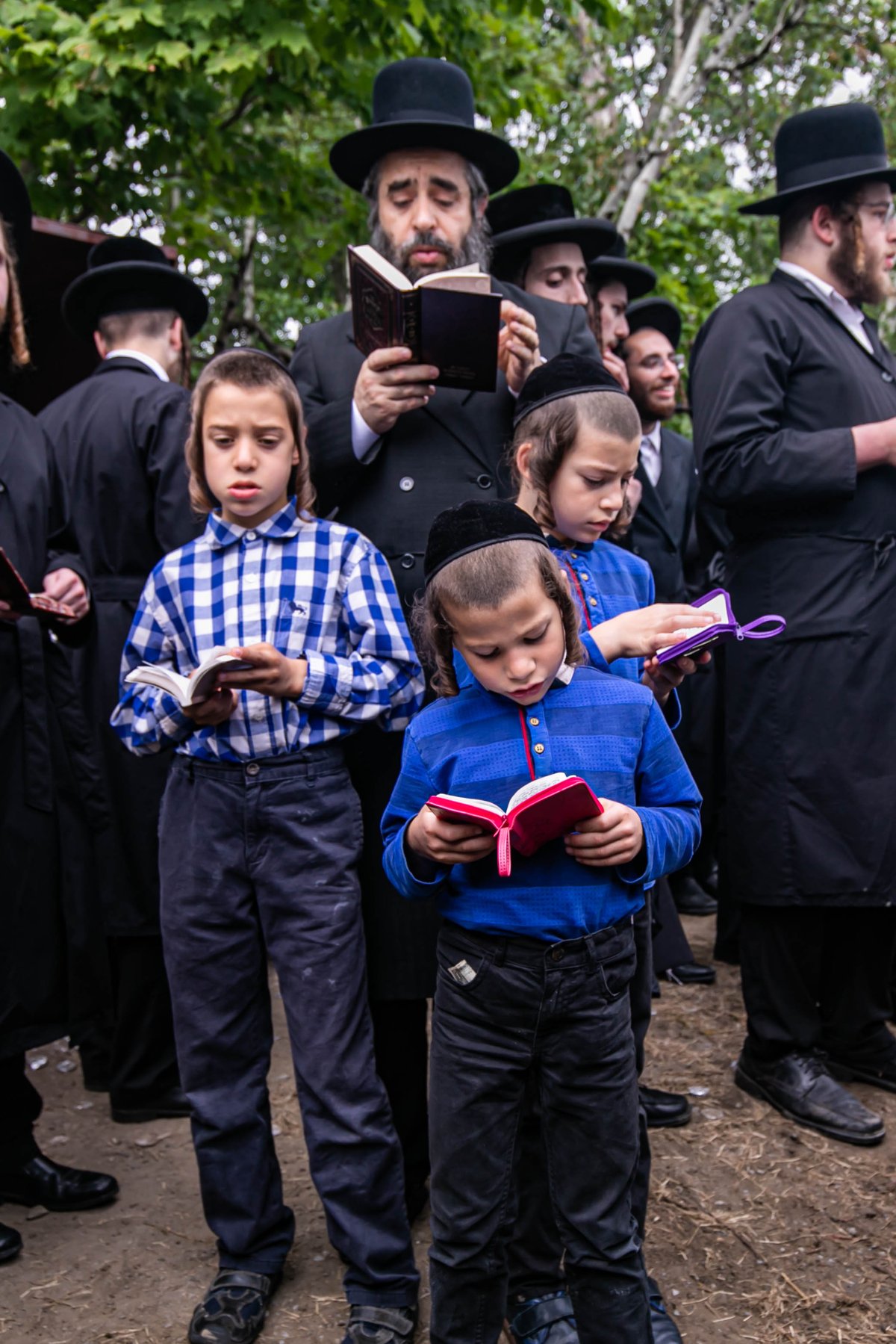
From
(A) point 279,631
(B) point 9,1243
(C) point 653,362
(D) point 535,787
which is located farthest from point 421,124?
(B) point 9,1243

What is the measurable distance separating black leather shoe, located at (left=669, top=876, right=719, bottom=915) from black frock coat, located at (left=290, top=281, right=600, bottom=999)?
138 inches

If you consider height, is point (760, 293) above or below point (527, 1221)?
above

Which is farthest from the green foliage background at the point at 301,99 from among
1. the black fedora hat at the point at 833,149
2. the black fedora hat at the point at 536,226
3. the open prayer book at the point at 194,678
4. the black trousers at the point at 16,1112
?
the black trousers at the point at 16,1112

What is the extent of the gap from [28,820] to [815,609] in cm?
231

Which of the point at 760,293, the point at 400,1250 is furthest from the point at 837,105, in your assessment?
the point at 400,1250

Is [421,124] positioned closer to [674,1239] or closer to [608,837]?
[608,837]

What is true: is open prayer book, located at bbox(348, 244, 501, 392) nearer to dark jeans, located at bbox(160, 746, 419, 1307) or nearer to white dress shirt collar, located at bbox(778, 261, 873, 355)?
dark jeans, located at bbox(160, 746, 419, 1307)

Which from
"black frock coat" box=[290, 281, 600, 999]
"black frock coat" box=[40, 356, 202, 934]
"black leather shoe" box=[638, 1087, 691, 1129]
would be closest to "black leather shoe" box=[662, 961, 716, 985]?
"black leather shoe" box=[638, 1087, 691, 1129]

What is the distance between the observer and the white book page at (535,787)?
6.78ft

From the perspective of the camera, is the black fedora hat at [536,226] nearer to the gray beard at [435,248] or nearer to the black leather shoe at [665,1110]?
the gray beard at [435,248]

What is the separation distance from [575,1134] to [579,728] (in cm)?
73

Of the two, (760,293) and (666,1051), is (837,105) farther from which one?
(666,1051)

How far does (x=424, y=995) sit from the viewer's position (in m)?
3.02

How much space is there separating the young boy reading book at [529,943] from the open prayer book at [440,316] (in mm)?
587
